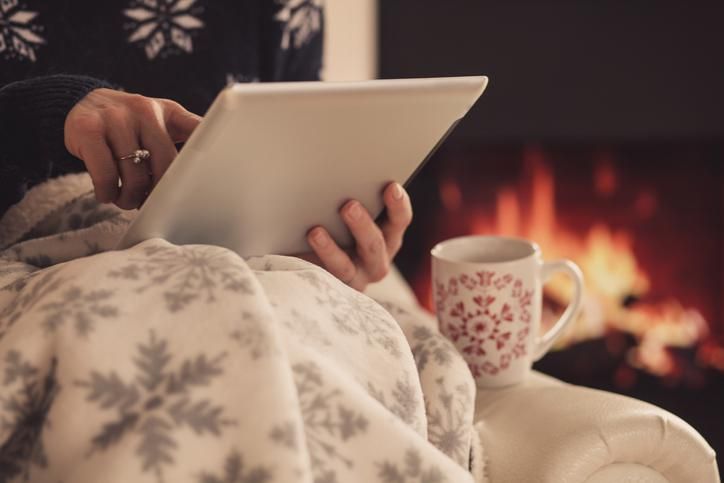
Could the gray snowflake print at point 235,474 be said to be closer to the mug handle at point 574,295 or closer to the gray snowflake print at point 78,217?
the gray snowflake print at point 78,217

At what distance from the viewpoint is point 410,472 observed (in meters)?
0.45

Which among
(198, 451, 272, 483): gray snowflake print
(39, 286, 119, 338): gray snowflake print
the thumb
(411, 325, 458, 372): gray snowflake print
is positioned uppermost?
the thumb

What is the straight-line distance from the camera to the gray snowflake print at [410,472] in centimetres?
44

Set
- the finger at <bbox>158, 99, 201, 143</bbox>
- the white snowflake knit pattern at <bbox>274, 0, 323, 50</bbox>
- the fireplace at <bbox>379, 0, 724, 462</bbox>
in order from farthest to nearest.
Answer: the fireplace at <bbox>379, 0, 724, 462</bbox>
the white snowflake knit pattern at <bbox>274, 0, 323, 50</bbox>
the finger at <bbox>158, 99, 201, 143</bbox>

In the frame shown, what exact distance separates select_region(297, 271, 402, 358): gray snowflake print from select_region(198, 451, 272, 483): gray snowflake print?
116mm

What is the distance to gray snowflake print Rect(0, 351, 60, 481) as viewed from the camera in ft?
1.37

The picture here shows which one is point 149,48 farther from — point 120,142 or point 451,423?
point 451,423

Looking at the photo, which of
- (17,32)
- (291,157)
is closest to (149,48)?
(17,32)

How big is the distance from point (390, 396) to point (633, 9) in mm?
1228

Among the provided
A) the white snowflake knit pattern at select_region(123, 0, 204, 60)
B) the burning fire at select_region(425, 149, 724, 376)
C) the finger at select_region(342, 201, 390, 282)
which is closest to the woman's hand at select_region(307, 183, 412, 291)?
the finger at select_region(342, 201, 390, 282)

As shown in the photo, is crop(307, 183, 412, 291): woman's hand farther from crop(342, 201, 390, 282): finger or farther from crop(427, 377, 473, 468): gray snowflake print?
crop(427, 377, 473, 468): gray snowflake print

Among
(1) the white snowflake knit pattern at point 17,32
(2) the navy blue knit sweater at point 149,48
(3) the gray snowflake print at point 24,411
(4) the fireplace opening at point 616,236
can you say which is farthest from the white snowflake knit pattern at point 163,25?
(4) the fireplace opening at point 616,236

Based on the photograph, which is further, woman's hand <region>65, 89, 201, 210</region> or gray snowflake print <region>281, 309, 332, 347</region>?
woman's hand <region>65, 89, 201, 210</region>

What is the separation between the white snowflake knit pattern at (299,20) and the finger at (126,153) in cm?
50
